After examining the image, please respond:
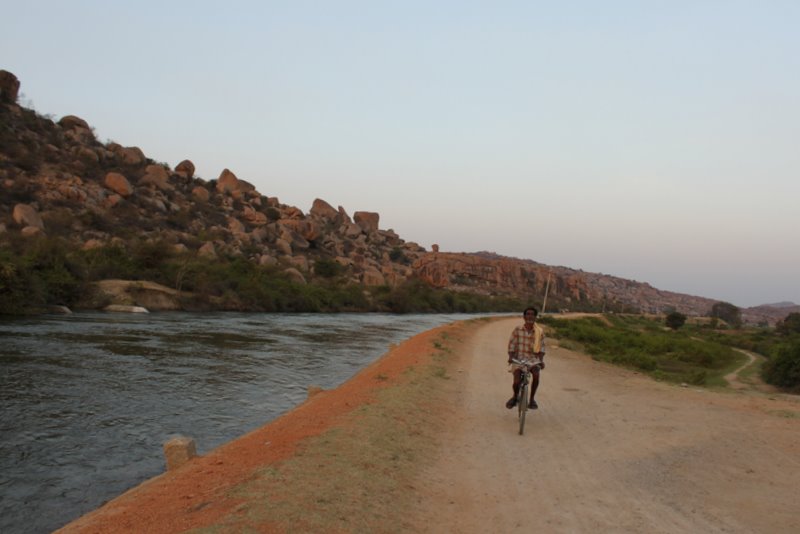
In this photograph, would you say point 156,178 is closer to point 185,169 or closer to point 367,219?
point 185,169

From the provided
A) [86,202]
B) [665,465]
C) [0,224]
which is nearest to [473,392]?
[665,465]

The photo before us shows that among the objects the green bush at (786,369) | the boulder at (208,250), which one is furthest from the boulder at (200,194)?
the green bush at (786,369)

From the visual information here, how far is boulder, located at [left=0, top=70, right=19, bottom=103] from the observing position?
5852 centimetres

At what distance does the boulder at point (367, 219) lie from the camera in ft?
391

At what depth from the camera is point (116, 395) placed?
38.0ft

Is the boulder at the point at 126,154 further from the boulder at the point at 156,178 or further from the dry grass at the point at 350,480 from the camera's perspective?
the dry grass at the point at 350,480

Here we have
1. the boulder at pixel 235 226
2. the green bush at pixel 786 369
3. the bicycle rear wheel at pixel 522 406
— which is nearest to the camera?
the bicycle rear wheel at pixel 522 406

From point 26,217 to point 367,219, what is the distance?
84.0m

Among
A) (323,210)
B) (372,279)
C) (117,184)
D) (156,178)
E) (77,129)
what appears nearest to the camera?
(117,184)

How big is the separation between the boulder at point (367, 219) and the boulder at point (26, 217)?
77.5 m

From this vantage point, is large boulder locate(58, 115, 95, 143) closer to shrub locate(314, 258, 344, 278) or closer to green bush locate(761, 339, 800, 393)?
shrub locate(314, 258, 344, 278)

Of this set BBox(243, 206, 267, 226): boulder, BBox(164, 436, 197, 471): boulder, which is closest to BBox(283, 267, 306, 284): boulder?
BBox(243, 206, 267, 226): boulder

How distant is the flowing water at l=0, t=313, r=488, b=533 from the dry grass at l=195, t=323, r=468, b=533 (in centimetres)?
247

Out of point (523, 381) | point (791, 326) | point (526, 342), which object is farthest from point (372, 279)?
point (523, 381)
